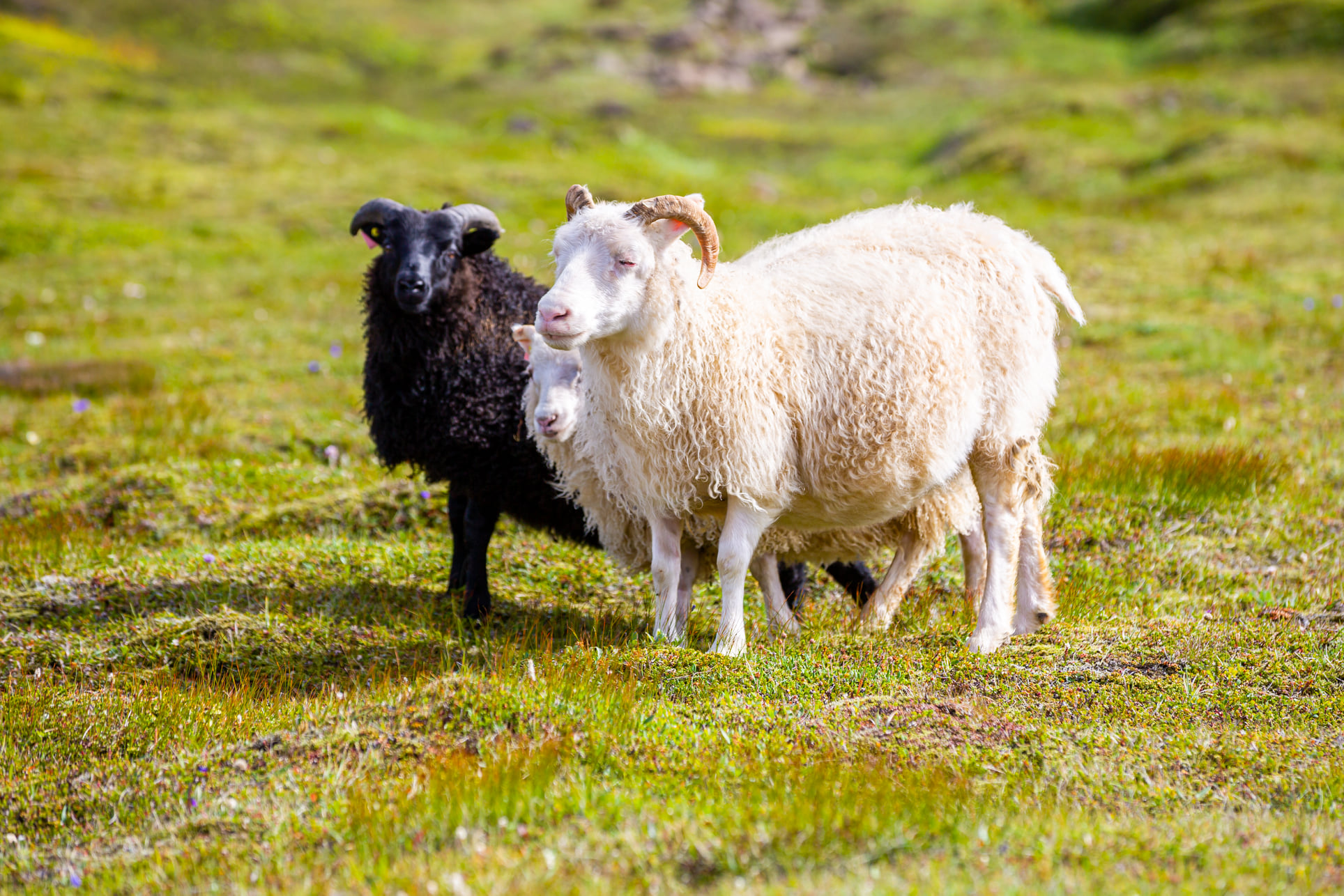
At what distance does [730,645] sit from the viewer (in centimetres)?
515

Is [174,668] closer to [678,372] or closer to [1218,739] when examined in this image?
[678,372]

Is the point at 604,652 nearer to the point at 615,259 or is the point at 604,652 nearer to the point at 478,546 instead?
the point at 478,546

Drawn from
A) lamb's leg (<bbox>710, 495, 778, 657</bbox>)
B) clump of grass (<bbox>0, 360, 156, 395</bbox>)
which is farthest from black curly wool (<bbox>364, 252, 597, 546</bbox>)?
clump of grass (<bbox>0, 360, 156, 395</bbox>)

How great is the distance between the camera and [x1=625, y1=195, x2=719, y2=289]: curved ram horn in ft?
15.8

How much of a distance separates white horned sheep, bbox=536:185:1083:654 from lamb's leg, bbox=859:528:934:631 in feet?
1.63

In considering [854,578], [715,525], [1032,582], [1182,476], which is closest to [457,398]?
[715,525]

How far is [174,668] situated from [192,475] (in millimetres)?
3013

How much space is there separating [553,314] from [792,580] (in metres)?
2.68

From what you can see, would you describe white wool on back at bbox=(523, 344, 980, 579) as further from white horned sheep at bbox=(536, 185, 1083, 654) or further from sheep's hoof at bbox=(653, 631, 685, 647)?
sheep's hoof at bbox=(653, 631, 685, 647)

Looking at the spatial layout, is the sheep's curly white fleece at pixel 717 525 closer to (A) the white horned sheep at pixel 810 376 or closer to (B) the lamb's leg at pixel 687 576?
(B) the lamb's leg at pixel 687 576

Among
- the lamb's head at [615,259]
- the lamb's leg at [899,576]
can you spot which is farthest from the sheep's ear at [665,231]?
the lamb's leg at [899,576]

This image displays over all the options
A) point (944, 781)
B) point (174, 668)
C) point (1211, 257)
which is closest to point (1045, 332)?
point (944, 781)

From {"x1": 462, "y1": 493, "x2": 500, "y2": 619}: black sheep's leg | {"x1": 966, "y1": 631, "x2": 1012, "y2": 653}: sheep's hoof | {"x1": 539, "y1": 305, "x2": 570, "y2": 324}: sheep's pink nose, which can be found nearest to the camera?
{"x1": 539, "y1": 305, "x2": 570, "y2": 324}: sheep's pink nose

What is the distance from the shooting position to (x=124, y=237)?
19.9 meters
